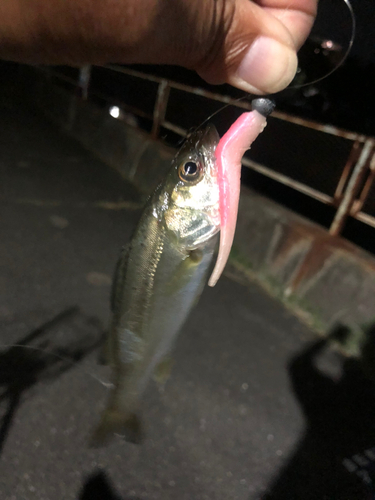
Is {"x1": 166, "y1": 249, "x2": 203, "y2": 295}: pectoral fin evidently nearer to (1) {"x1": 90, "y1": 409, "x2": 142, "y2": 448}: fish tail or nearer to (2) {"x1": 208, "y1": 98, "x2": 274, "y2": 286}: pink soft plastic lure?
(2) {"x1": 208, "y1": 98, "x2": 274, "y2": 286}: pink soft plastic lure

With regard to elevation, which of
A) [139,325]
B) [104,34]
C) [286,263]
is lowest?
[286,263]

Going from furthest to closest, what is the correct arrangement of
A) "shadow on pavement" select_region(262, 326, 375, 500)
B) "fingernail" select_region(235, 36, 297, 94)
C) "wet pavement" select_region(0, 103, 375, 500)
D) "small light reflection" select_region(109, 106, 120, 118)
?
"small light reflection" select_region(109, 106, 120, 118), "shadow on pavement" select_region(262, 326, 375, 500), "wet pavement" select_region(0, 103, 375, 500), "fingernail" select_region(235, 36, 297, 94)

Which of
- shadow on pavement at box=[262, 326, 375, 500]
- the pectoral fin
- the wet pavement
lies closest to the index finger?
the pectoral fin

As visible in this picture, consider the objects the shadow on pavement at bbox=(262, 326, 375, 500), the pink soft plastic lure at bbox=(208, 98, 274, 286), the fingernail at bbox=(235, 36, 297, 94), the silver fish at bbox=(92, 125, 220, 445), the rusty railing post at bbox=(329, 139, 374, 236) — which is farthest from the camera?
the rusty railing post at bbox=(329, 139, 374, 236)

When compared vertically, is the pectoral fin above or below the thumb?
below

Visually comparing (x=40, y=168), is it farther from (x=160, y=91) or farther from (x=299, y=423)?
(x=299, y=423)

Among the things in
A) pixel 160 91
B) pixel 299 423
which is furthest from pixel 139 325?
pixel 160 91

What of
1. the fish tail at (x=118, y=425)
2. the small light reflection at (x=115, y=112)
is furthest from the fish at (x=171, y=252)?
the small light reflection at (x=115, y=112)

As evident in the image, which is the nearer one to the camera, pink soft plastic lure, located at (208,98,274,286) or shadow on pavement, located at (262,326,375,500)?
pink soft plastic lure, located at (208,98,274,286)
